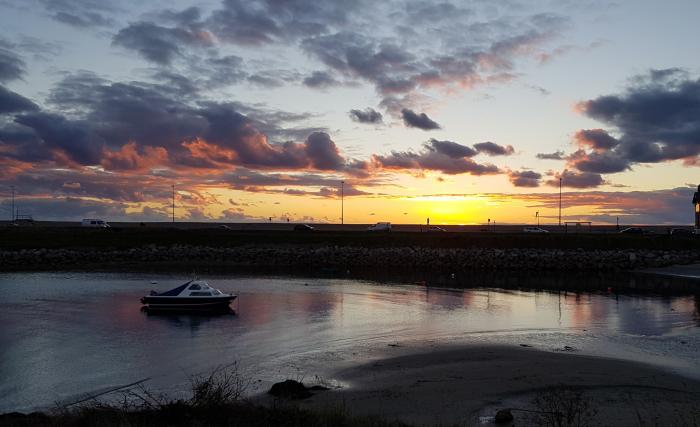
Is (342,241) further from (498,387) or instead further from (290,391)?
(290,391)

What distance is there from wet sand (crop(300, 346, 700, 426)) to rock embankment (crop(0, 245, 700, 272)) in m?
41.8

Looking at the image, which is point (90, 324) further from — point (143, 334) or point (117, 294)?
point (117, 294)

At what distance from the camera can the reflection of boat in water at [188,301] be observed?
34469 mm

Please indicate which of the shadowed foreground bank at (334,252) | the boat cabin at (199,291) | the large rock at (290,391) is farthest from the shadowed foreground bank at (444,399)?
the shadowed foreground bank at (334,252)

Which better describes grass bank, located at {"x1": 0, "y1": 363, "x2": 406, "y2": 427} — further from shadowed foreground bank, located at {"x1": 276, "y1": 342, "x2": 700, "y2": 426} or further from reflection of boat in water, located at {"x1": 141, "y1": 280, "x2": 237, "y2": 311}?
reflection of boat in water, located at {"x1": 141, "y1": 280, "x2": 237, "y2": 311}

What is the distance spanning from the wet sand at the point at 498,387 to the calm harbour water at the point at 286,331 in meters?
1.98

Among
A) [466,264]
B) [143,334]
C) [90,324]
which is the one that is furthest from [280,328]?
[466,264]

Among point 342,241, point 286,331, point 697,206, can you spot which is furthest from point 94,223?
point 697,206

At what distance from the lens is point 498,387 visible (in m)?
17.5

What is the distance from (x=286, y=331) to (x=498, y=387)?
1263cm

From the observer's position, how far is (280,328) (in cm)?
2847

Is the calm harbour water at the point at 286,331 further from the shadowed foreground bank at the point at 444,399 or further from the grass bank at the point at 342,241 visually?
the grass bank at the point at 342,241

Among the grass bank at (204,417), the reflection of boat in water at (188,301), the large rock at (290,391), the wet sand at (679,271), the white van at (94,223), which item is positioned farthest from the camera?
the white van at (94,223)

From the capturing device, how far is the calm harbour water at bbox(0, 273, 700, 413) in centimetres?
2008
